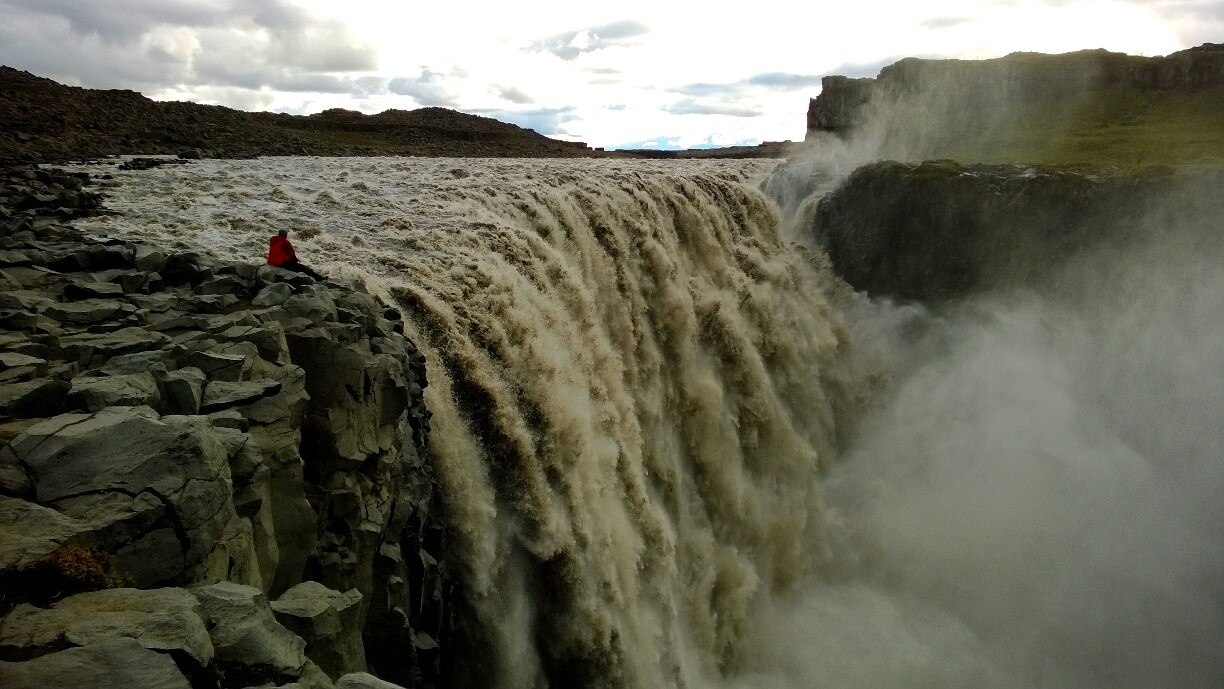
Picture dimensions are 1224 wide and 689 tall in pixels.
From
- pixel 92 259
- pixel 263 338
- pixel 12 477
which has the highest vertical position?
pixel 92 259

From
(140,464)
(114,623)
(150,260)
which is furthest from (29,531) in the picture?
(150,260)

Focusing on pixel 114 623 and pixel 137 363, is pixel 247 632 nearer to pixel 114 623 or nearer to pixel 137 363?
pixel 114 623

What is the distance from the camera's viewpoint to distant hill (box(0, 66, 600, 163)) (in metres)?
27.5

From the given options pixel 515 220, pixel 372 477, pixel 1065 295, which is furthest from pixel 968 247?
pixel 372 477

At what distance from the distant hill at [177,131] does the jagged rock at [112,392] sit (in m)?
18.6

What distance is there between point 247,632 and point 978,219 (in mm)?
31086

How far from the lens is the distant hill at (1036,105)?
3809 cm

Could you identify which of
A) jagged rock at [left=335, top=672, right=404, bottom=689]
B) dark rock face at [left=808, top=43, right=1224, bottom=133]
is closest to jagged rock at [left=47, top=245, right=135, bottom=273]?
jagged rock at [left=335, top=672, right=404, bottom=689]

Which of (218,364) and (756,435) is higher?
(218,364)

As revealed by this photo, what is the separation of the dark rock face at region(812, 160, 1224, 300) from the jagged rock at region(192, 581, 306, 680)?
97.4 ft

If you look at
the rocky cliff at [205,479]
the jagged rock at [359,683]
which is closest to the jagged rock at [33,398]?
the rocky cliff at [205,479]

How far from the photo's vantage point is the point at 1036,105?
4225 cm

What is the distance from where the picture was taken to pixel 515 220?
17.6 metres

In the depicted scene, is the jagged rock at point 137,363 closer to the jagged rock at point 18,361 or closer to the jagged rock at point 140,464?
the jagged rock at point 18,361
